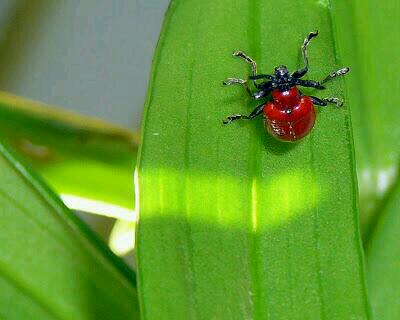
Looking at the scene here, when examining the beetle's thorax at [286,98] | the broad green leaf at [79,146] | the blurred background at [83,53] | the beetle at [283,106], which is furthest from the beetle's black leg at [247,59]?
the blurred background at [83,53]

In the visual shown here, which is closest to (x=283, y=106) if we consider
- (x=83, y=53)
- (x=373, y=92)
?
(x=373, y=92)

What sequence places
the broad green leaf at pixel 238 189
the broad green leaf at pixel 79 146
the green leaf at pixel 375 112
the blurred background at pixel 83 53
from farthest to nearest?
the blurred background at pixel 83 53 → the broad green leaf at pixel 79 146 → the green leaf at pixel 375 112 → the broad green leaf at pixel 238 189

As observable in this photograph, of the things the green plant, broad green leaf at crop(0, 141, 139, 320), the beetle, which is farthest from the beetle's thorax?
broad green leaf at crop(0, 141, 139, 320)

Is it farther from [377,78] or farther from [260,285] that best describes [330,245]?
[377,78]

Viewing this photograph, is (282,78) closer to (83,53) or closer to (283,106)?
(283,106)

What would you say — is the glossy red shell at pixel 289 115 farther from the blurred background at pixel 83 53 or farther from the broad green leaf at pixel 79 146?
the blurred background at pixel 83 53
